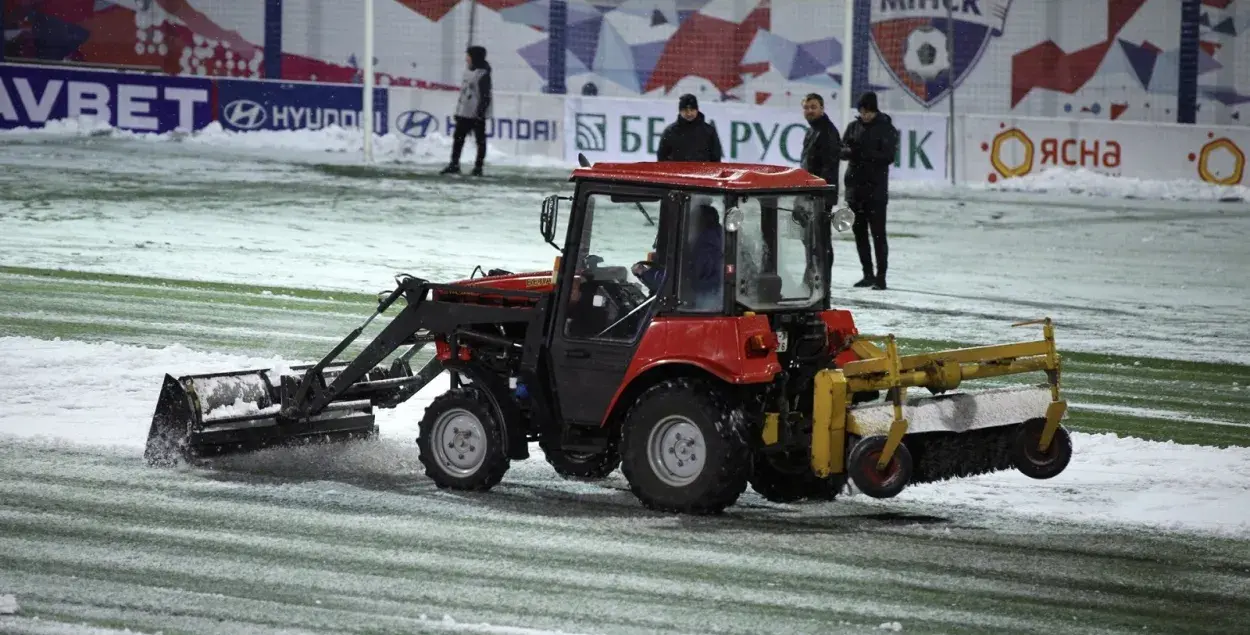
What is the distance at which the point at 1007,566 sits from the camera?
308 inches

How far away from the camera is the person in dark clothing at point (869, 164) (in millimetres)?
16312

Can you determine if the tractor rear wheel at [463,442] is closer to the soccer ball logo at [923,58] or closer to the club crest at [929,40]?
the club crest at [929,40]

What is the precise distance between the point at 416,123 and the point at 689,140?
1263 centimetres

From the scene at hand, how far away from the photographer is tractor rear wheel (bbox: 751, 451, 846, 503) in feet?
28.6

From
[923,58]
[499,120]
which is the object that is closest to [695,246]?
[499,120]

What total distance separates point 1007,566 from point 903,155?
19343mm

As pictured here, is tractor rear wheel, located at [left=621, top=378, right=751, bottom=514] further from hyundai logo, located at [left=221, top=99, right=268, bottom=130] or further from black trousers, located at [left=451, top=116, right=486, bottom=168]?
hyundai logo, located at [left=221, top=99, right=268, bottom=130]

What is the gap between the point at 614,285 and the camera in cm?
862

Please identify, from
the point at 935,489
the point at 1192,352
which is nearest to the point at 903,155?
the point at 1192,352

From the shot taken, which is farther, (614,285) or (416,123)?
(416,123)

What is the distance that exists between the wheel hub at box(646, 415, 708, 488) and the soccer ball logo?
81.1 ft

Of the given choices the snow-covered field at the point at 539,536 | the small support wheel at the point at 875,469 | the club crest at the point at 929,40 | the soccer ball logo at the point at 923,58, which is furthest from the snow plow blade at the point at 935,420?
the soccer ball logo at the point at 923,58

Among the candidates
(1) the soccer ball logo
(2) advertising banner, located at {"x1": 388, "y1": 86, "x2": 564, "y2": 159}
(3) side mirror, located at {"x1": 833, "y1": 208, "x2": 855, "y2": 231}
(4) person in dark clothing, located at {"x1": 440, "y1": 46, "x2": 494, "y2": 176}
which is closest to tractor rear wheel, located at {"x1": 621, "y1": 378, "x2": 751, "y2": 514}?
(3) side mirror, located at {"x1": 833, "y1": 208, "x2": 855, "y2": 231}

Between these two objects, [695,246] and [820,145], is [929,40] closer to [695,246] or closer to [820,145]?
[820,145]
